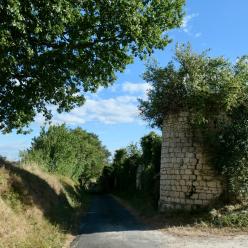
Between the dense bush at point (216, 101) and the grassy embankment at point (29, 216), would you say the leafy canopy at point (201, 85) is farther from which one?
the grassy embankment at point (29, 216)

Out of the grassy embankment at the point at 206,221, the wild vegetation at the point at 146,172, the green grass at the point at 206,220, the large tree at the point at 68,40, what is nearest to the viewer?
the large tree at the point at 68,40

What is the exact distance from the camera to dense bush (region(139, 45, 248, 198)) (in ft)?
55.0

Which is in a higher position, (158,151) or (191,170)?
(158,151)

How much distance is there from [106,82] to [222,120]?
232 inches

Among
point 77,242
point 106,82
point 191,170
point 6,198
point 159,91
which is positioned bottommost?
point 77,242

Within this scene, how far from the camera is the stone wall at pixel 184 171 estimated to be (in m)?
17.6

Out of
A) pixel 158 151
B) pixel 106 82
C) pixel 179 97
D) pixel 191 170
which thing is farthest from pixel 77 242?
pixel 158 151

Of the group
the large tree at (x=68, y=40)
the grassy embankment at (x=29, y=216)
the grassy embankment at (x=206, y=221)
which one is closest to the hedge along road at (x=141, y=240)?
the grassy embankment at (x=29, y=216)

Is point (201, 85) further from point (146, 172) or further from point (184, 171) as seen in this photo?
point (146, 172)

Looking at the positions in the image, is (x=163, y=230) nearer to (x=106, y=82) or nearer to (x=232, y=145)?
(x=232, y=145)

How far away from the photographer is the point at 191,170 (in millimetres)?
18000

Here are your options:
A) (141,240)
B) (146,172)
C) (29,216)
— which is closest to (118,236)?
(141,240)

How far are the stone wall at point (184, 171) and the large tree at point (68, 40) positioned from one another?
554 cm

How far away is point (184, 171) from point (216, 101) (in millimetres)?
3419
